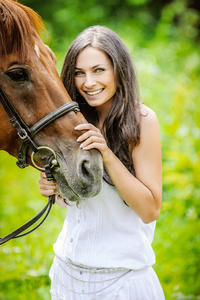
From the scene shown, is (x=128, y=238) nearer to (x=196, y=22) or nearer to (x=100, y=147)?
(x=100, y=147)

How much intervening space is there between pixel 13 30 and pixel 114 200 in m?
0.96

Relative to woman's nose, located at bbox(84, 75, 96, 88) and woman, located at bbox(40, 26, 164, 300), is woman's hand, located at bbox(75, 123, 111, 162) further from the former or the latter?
woman's nose, located at bbox(84, 75, 96, 88)

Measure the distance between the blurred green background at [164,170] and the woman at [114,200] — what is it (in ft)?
1.35

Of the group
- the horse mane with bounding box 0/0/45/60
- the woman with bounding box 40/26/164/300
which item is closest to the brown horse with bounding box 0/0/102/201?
the horse mane with bounding box 0/0/45/60

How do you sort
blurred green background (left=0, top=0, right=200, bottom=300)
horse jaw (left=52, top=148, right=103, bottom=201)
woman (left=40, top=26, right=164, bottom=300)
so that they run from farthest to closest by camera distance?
blurred green background (left=0, top=0, right=200, bottom=300)
woman (left=40, top=26, right=164, bottom=300)
horse jaw (left=52, top=148, right=103, bottom=201)

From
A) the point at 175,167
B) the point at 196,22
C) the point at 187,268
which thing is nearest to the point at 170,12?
the point at 196,22

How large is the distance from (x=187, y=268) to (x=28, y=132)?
2444 millimetres

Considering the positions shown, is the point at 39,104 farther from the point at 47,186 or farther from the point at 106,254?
the point at 106,254

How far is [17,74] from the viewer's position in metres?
1.67

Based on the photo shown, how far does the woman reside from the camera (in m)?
1.75

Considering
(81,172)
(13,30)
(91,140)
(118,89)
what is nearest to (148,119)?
(118,89)

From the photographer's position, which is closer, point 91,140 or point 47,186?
point 91,140

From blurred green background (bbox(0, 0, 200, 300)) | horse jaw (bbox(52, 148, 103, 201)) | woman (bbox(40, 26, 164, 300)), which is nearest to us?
horse jaw (bbox(52, 148, 103, 201))

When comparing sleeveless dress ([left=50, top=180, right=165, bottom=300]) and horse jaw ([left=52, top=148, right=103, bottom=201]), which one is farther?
sleeveless dress ([left=50, top=180, right=165, bottom=300])
